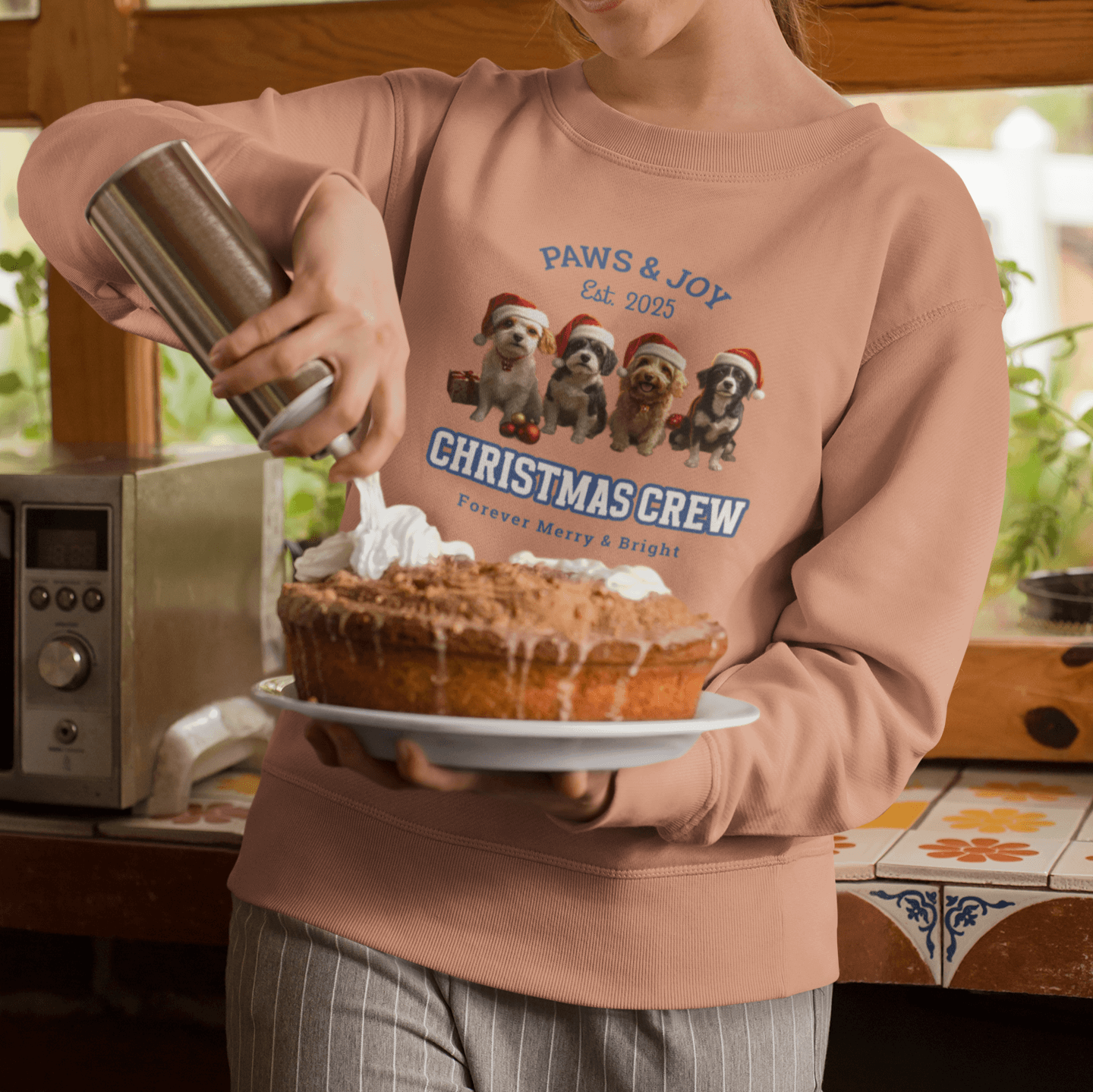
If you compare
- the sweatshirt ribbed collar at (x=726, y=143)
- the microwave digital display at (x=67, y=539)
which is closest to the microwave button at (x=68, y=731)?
the microwave digital display at (x=67, y=539)

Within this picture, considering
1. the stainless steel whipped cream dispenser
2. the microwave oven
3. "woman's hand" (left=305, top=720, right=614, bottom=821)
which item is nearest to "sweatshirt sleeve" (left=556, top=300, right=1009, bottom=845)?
"woman's hand" (left=305, top=720, right=614, bottom=821)

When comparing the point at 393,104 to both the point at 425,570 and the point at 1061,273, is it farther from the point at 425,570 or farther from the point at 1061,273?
the point at 1061,273

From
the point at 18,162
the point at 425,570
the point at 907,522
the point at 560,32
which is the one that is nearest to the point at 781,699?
the point at 907,522

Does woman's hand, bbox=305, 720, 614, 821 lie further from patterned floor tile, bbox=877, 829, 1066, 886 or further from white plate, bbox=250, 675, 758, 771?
patterned floor tile, bbox=877, 829, 1066, 886

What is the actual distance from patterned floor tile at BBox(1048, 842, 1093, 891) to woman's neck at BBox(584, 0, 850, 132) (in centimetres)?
74

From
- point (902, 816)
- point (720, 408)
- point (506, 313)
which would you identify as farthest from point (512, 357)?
point (902, 816)

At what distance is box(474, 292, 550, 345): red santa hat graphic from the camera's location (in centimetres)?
89

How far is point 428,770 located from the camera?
0.65 meters

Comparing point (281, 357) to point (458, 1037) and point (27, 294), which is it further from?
point (27, 294)

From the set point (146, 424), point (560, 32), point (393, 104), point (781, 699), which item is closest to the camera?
point (781, 699)

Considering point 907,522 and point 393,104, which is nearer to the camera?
point 907,522

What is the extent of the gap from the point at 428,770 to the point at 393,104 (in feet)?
1.96

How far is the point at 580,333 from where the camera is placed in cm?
88

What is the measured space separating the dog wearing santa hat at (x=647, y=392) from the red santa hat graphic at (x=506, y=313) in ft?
0.24
